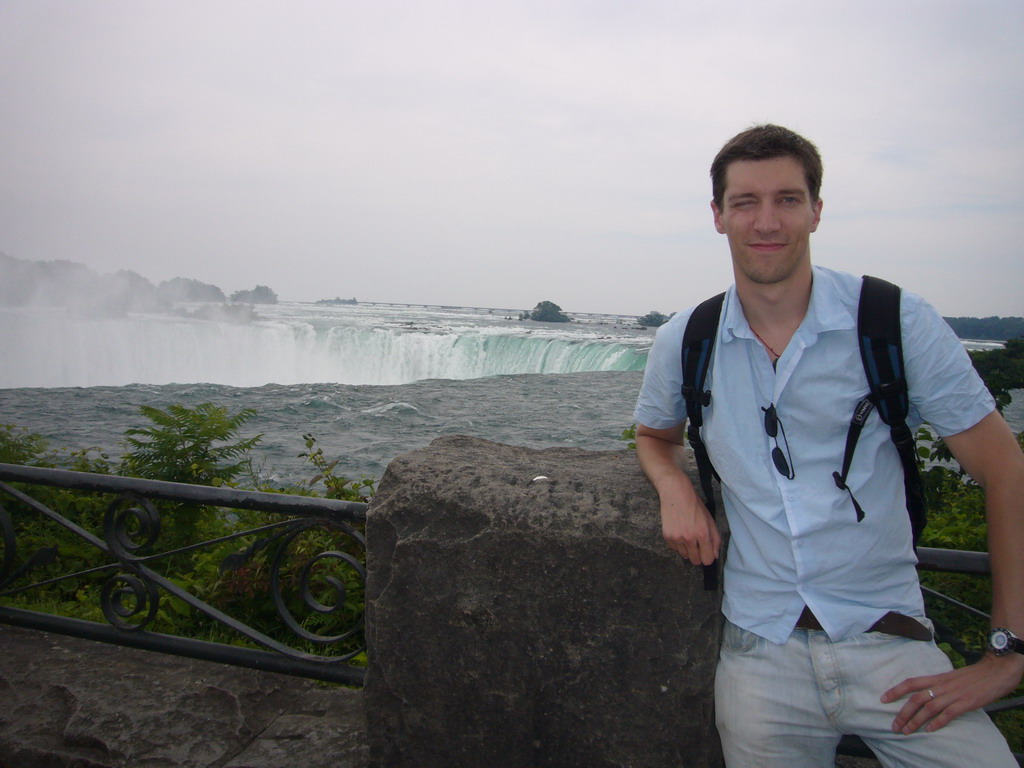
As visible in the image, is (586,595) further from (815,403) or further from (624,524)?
(815,403)

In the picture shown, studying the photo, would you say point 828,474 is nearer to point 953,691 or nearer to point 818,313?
point 818,313

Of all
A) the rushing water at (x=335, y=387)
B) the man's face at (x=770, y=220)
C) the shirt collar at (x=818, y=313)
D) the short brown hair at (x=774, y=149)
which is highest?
the short brown hair at (x=774, y=149)

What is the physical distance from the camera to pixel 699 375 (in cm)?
183

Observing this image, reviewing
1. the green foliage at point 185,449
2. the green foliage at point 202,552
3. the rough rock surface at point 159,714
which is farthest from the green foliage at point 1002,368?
the green foliage at point 185,449

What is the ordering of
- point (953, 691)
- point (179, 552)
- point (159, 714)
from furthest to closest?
point (179, 552) < point (159, 714) < point (953, 691)

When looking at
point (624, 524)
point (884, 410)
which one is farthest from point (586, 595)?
point (884, 410)

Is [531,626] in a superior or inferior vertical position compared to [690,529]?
inferior

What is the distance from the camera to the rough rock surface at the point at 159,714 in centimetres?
213

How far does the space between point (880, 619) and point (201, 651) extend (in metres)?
2.03

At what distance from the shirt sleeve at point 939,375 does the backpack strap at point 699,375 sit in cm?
42

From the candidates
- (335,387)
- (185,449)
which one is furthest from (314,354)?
(185,449)

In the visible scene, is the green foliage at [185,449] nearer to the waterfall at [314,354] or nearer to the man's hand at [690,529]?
the man's hand at [690,529]

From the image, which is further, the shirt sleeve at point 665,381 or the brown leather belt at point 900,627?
the shirt sleeve at point 665,381

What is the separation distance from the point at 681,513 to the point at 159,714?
1.72 m
